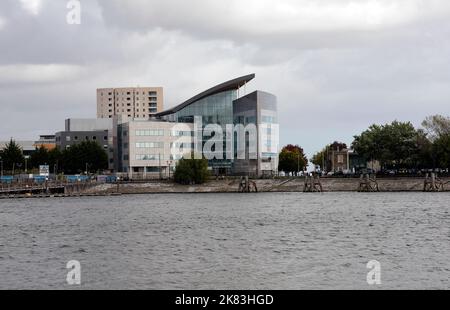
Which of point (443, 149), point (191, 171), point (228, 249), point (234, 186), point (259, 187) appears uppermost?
point (443, 149)

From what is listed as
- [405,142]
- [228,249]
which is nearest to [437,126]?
[405,142]

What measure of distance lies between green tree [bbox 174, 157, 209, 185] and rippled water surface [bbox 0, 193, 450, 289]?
79766mm

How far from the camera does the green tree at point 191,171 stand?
188m

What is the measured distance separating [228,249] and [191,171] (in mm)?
125995

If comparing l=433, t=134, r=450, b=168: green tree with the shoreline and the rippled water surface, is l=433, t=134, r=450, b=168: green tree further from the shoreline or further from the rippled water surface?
the rippled water surface

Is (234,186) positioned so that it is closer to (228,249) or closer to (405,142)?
(405,142)

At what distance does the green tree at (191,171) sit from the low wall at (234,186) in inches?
56.9

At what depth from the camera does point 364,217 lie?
3804 inches

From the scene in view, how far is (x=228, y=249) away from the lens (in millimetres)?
63062

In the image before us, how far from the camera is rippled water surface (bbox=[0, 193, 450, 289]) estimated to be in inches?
1884

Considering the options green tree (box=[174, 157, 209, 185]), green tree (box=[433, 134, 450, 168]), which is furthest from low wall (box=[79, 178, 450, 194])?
green tree (box=[433, 134, 450, 168])

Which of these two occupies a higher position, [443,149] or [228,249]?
[443,149]

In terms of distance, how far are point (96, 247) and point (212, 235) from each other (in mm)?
13427
